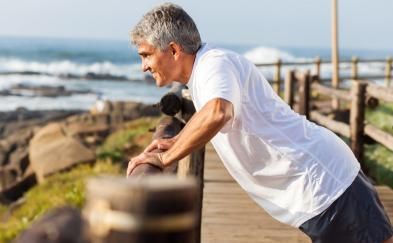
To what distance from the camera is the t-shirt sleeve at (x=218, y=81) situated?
2.43 metres

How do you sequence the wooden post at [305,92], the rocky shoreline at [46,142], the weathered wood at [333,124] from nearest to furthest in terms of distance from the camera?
the weathered wood at [333,124]
the wooden post at [305,92]
the rocky shoreline at [46,142]

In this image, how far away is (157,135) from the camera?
4.03 metres

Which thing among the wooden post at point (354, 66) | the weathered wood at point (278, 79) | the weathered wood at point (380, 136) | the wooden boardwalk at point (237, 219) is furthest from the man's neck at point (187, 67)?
the wooden post at point (354, 66)

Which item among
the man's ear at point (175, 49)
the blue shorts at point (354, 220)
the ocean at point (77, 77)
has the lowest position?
the ocean at point (77, 77)

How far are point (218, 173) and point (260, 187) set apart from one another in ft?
16.3

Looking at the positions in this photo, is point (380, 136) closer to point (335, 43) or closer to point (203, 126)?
point (203, 126)

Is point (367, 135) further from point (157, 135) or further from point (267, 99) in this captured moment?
point (267, 99)

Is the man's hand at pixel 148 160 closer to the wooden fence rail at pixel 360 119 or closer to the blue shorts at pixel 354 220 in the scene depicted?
the blue shorts at pixel 354 220

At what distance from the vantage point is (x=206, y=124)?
7.90ft

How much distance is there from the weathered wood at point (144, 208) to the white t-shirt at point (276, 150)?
4.63ft

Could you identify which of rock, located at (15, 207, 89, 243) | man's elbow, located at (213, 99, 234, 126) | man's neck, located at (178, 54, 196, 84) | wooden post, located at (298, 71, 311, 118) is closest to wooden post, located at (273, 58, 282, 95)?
wooden post, located at (298, 71, 311, 118)

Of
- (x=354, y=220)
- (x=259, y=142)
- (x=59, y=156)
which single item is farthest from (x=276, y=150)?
(x=59, y=156)

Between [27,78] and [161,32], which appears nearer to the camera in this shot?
[161,32]

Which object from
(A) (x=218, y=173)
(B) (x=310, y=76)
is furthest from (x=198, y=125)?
(B) (x=310, y=76)
